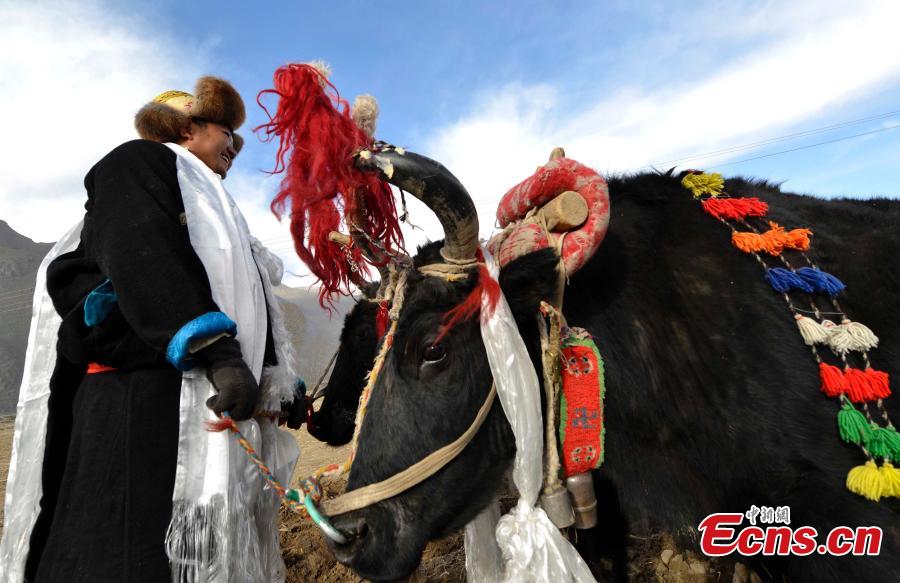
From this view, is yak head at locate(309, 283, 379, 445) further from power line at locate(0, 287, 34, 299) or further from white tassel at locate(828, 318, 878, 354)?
power line at locate(0, 287, 34, 299)

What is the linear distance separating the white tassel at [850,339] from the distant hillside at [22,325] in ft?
73.3

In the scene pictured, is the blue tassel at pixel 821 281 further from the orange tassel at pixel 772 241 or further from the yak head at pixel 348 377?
the yak head at pixel 348 377

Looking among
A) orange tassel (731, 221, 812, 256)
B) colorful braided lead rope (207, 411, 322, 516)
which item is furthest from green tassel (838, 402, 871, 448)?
colorful braided lead rope (207, 411, 322, 516)

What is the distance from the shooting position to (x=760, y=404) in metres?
1.92

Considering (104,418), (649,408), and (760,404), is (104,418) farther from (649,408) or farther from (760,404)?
(760,404)

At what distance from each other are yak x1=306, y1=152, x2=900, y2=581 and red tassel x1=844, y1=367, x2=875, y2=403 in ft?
0.35

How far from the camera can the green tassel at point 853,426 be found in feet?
5.93

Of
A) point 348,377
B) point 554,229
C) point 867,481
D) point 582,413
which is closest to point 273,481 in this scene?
point 582,413

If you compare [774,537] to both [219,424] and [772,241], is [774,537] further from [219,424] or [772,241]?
[219,424]

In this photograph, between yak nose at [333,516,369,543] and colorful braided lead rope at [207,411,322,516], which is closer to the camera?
colorful braided lead rope at [207,411,322,516]

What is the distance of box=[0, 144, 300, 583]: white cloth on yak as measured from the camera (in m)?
1.71

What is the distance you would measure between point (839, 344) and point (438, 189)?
174 cm

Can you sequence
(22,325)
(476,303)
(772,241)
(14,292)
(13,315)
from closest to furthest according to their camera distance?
(476,303)
(772,241)
(22,325)
(13,315)
(14,292)

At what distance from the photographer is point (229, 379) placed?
65.1 inches
